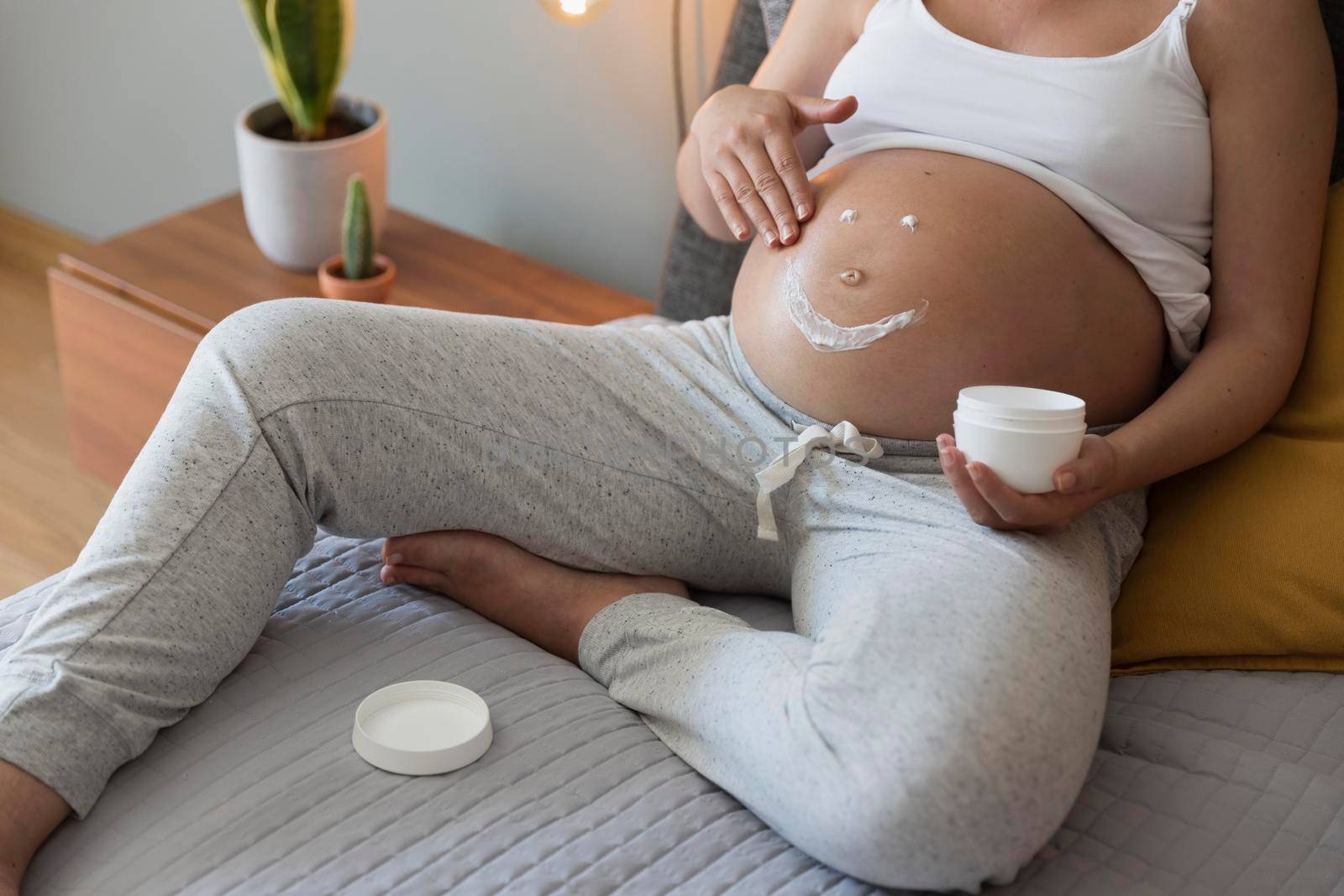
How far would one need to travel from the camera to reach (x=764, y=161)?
3.74 feet

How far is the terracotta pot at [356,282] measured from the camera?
5.49 ft

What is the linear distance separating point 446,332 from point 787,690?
44cm

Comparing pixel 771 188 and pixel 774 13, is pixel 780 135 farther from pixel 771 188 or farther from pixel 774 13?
pixel 774 13

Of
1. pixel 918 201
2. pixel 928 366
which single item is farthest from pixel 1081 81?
pixel 928 366

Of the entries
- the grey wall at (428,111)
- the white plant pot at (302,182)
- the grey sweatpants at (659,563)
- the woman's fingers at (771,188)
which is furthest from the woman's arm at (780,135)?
the white plant pot at (302,182)

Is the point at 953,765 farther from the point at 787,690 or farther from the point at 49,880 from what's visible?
the point at 49,880

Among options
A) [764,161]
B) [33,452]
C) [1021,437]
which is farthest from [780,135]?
[33,452]

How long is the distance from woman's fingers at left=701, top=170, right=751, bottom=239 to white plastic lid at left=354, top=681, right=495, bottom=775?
0.47 meters

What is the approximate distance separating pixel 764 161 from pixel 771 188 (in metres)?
0.03

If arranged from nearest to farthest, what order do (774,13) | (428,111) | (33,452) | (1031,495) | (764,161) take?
(1031,495)
(764,161)
(774,13)
(33,452)
(428,111)

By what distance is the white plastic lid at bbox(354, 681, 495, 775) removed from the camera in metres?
0.92

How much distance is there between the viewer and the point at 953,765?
2.64ft

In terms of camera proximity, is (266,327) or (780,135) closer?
(266,327)

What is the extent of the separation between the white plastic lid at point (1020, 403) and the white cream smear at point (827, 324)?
0.11 m
